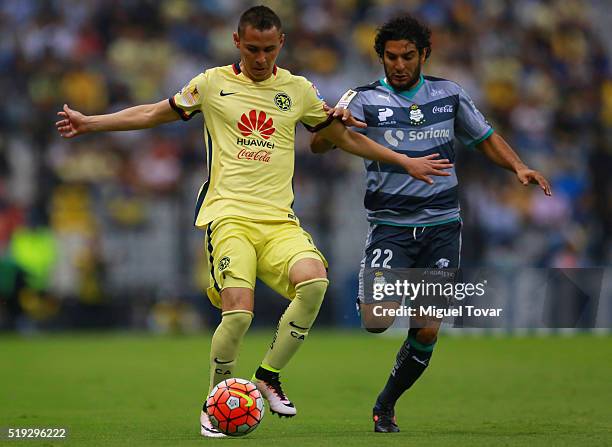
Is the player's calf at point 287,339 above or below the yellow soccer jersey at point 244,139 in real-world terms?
below

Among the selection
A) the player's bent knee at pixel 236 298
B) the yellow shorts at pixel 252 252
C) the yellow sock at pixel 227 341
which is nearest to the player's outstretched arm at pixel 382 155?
the yellow shorts at pixel 252 252

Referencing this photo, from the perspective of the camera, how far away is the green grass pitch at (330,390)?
768cm

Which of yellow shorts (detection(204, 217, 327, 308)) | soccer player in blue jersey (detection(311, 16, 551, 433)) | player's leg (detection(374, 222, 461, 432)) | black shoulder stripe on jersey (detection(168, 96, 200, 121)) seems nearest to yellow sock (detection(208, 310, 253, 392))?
yellow shorts (detection(204, 217, 327, 308))

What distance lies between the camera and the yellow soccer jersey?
782 cm

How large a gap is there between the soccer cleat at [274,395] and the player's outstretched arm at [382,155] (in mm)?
1549

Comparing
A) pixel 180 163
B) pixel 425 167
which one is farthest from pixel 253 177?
pixel 180 163

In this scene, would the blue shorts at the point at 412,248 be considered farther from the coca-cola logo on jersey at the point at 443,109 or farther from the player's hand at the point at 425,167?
the coca-cola logo on jersey at the point at 443,109

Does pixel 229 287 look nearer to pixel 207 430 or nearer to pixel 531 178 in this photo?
pixel 207 430

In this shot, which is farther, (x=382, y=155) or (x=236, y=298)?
(x=382, y=155)

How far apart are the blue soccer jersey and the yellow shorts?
0.79m

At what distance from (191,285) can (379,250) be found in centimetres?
1106

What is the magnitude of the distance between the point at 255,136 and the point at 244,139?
72 mm

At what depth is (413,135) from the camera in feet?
27.4

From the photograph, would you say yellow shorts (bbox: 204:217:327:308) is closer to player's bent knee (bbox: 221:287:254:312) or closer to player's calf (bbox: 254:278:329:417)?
player's bent knee (bbox: 221:287:254:312)
